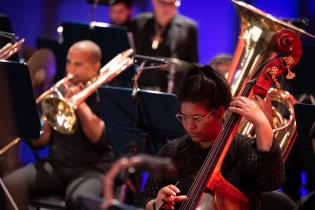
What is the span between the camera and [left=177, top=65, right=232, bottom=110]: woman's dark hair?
2.63m

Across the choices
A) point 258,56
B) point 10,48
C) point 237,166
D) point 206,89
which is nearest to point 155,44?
point 258,56

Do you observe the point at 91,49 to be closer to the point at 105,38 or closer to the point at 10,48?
the point at 105,38

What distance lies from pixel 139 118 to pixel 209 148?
1083 millimetres

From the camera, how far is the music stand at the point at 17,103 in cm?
336

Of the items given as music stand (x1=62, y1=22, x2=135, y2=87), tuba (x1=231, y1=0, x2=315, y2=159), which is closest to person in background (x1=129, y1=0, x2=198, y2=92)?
music stand (x1=62, y1=22, x2=135, y2=87)

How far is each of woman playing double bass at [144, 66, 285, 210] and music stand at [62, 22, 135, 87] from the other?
2.13m

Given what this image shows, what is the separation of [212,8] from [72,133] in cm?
311

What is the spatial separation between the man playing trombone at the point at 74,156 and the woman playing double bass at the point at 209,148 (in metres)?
1.37

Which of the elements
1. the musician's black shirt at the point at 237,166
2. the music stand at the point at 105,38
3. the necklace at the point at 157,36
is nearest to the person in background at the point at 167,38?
the necklace at the point at 157,36

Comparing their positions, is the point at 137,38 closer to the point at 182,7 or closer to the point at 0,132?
the point at 182,7

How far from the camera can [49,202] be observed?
394cm

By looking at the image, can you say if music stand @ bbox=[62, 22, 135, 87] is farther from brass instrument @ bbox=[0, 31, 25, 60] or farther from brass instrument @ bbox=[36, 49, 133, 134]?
brass instrument @ bbox=[0, 31, 25, 60]

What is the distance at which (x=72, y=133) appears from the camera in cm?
426

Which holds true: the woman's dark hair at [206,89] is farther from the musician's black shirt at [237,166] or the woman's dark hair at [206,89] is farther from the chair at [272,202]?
the chair at [272,202]
